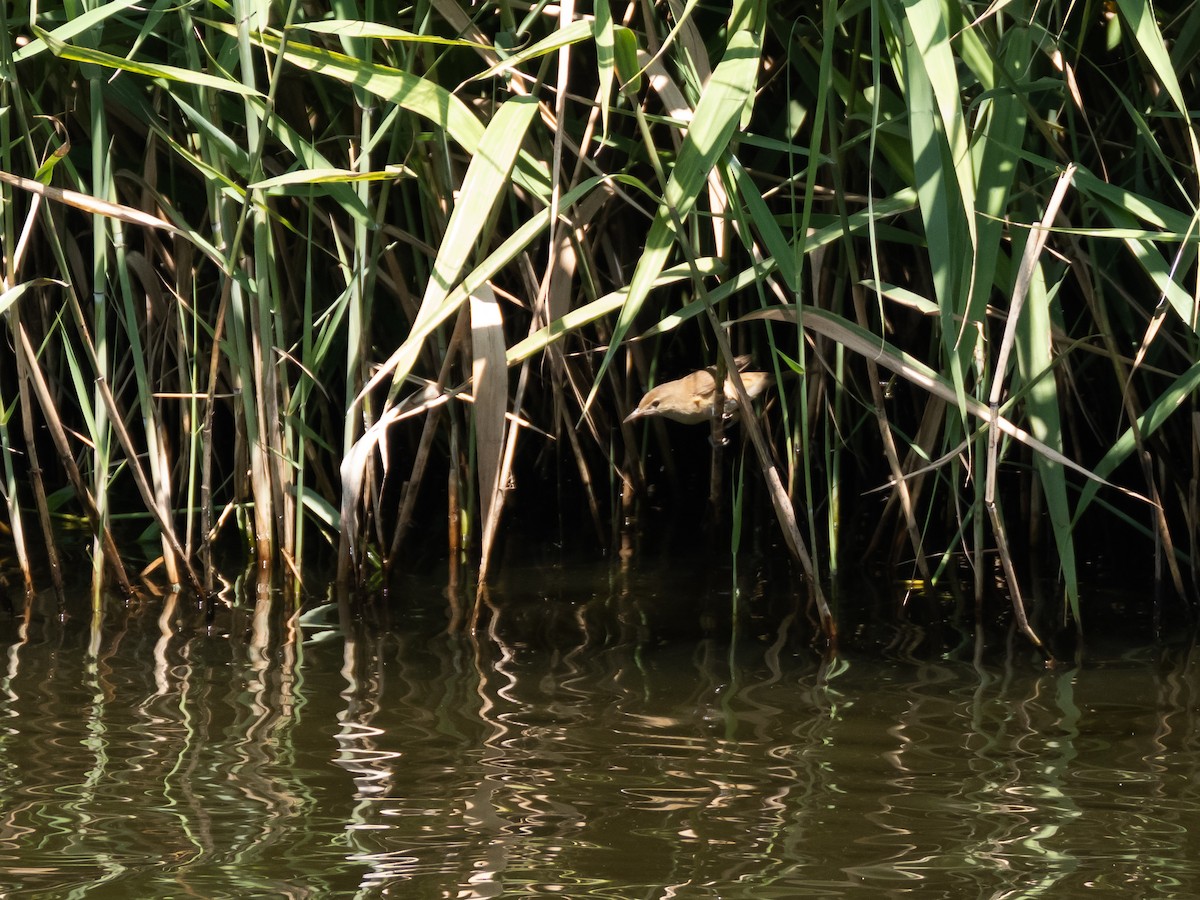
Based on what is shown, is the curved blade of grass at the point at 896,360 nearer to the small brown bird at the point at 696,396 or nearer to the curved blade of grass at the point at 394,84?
the small brown bird at the point at 696,396

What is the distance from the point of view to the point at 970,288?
7.38 feet

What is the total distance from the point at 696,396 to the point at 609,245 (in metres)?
0.45

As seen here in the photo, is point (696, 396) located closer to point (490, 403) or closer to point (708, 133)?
point (490, 403)

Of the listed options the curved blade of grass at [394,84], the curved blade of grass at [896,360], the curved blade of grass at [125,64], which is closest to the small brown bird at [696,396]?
the curved blade of grass at [896,360]

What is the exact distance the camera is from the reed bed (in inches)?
92.9

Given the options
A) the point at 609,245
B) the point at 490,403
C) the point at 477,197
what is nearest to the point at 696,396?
the point at 609,245

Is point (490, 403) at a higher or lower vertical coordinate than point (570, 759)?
higher

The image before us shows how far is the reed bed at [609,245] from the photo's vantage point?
2.36 meters

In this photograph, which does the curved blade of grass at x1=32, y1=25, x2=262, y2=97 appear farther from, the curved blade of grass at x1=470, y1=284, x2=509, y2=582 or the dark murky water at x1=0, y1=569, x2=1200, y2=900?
the dark murky water at x1=0, y1=569, x2=1200, y2=900

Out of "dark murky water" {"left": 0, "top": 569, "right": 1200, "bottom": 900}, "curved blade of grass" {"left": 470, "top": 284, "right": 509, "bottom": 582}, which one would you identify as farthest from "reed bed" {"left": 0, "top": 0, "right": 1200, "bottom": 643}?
"dark murky water" {"left": 0, "top": 569, "right": 1200, "bottom": 900}

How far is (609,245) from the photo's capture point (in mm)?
3215

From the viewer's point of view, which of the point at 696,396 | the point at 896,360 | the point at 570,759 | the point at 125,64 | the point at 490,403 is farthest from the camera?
the point at 696,396

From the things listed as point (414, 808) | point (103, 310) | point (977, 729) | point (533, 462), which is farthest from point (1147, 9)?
point (533, 462)

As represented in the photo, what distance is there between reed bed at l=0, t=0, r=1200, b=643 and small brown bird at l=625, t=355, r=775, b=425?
3.6 inches
